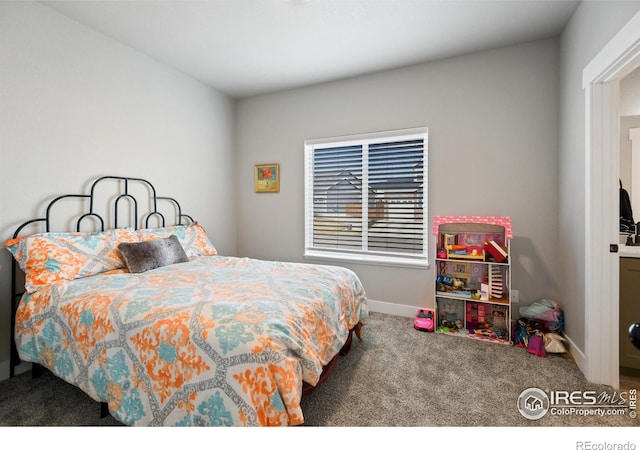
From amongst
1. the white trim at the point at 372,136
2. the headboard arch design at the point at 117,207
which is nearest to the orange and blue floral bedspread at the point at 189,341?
the headboard arch design at the point at 117,207

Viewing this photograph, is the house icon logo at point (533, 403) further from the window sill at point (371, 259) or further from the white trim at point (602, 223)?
the window sill at point (371, 259)

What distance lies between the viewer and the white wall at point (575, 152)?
1.96m

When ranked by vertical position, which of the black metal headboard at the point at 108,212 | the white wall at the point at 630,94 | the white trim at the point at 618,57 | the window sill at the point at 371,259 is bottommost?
the window sill at the point at 371,259

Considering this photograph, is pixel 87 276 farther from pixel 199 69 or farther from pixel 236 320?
pixel 199 69

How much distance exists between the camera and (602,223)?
6.20ft

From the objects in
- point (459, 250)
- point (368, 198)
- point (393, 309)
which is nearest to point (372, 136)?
point (368, 198)

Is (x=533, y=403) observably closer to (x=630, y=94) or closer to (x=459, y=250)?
(x=459, y=250)

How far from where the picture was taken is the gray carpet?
5.27 ft

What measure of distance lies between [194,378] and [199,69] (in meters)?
3.20

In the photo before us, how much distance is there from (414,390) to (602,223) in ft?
5.38

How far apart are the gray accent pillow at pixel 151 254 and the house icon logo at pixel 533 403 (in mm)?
2736

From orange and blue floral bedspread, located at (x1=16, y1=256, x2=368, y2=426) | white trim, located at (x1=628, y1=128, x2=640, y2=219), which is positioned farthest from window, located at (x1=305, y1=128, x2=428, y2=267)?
white trim, located at (x1=628, y1=128, x2=640, y2=219)

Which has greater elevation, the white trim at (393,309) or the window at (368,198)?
the window at (368,198)

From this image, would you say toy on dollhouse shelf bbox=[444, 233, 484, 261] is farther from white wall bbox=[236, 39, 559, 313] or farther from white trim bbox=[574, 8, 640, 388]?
white trim bbox=[574, 8, 640, 388]
